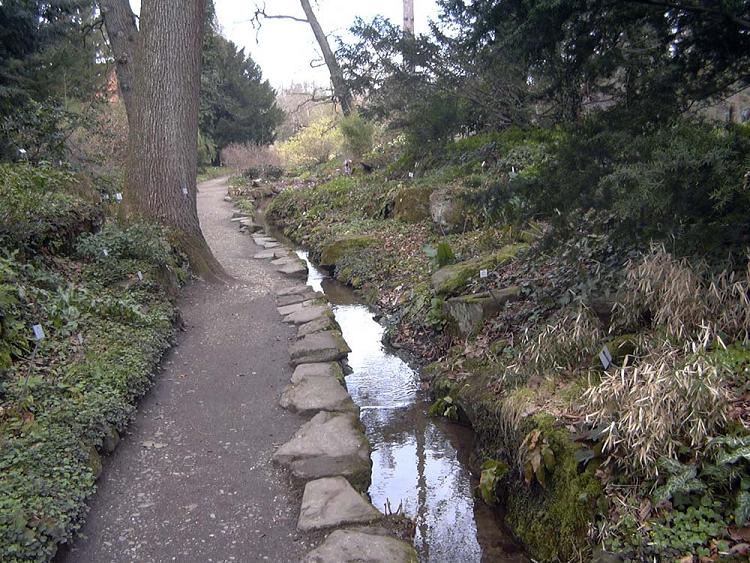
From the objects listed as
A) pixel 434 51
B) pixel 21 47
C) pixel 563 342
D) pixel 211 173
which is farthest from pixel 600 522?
pixel 211 173

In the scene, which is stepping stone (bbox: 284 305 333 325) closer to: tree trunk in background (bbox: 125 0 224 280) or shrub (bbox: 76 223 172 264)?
shrub (bbox: 76 223 172 264)

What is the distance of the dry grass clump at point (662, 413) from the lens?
274 cm

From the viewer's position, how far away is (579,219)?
4051mm

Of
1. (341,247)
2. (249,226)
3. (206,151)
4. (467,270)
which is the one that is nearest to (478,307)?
(467,270)

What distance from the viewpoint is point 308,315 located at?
661 centimetres

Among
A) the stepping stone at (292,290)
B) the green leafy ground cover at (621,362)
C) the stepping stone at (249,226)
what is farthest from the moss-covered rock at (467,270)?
the stepping stone at (249,226)

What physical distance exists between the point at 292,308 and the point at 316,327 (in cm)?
89

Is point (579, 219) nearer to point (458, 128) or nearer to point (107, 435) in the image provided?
point (107, 435)

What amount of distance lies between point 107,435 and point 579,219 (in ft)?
11.3

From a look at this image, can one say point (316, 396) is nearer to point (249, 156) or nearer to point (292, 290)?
point (292, 290)

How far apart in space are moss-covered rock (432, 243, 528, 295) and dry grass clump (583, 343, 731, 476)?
308 cm

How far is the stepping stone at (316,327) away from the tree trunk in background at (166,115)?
2.18 meters

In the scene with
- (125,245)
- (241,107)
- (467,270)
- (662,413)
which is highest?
(241,107)

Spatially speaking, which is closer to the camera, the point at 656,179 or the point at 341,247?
the point at 656,179
